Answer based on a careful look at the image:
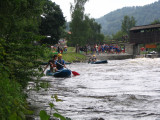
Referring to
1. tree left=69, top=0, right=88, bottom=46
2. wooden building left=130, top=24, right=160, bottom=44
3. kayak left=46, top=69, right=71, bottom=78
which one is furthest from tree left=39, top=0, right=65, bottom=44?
kayak left=46, top=69, right=71, bottom=78

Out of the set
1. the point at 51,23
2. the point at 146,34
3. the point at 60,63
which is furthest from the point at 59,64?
the point at 146,34

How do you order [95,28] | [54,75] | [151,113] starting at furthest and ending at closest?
[95,28]
[54,75]
[151,113]

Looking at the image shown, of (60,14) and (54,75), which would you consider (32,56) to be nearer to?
(54,75)

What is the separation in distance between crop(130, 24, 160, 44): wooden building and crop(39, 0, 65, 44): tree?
1483 cm

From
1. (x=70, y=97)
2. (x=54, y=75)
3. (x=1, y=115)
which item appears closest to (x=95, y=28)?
(x=54, y=75)

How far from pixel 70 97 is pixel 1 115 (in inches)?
209

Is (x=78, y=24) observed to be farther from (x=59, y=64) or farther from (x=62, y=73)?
(x=62, y=73)

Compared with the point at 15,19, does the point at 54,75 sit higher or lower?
lower

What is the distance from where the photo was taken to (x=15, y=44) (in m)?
6.73

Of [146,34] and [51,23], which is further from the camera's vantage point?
[146,34]

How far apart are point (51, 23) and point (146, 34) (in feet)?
58.1

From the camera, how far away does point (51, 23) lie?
44594 millimetres

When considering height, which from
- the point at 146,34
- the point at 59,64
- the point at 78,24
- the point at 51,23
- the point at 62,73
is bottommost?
the point at 62,73

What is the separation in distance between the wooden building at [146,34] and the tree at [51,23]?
14.8 m
